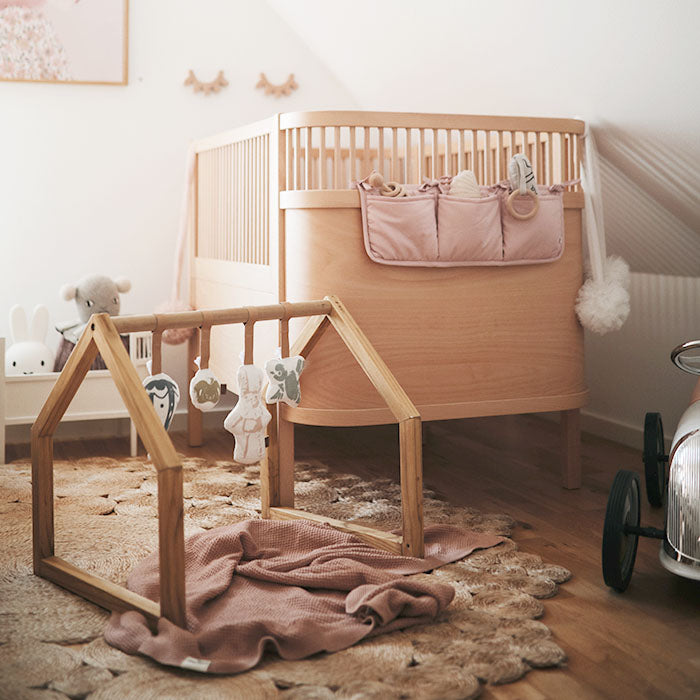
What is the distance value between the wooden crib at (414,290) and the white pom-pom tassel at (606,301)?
0.03 metres

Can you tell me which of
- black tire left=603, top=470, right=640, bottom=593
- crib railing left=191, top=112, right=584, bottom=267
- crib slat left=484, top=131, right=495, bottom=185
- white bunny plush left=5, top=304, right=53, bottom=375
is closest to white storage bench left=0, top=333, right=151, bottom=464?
white bunny plush left=5, top=304, right=53, bottom=375

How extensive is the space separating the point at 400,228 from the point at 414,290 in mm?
151

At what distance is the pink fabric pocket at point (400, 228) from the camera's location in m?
1.93

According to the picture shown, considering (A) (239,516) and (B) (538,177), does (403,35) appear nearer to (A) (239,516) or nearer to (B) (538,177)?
(B) (538,177)

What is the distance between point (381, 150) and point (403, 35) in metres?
0.77

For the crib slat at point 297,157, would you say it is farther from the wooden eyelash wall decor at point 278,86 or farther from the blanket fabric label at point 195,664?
the wooden eyelash wall decor at point 278,86

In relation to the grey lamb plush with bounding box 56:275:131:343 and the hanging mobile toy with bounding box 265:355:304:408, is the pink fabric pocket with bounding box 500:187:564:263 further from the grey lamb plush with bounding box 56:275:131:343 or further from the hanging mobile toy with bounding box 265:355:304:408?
the grey lamb plush with bounding box 56:275:131:343

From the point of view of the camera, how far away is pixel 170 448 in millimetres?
1398

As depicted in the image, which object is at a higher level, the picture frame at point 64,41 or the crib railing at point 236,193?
the picture frame at point 64,41

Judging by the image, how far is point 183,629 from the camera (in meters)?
1.37

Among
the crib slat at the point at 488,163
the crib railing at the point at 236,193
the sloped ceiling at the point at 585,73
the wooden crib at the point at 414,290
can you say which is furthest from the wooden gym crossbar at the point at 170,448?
the sloped ceiling at the point at 585,73

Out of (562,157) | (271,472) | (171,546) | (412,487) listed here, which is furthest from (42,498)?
(562,157)

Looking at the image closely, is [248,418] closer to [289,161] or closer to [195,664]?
[195,664]

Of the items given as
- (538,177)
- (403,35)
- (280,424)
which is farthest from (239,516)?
(403,35)
